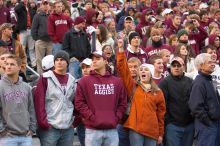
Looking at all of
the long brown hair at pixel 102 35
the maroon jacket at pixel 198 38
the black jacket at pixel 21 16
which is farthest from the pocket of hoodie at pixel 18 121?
the black jacket at pixel 21 16

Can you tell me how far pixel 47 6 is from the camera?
1455cm

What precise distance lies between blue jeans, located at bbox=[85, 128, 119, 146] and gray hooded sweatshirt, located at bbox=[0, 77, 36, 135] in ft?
2.80

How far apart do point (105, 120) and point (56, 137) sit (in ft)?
2.27

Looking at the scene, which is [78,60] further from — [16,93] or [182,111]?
[16,93]

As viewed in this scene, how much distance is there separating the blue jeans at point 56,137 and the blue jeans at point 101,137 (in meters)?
0.26

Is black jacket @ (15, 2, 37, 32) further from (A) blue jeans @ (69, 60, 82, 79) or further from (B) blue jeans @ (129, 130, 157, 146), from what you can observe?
(B) blue jeans @ (129, 130, 157, 146)

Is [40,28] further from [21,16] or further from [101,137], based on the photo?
[101,137]

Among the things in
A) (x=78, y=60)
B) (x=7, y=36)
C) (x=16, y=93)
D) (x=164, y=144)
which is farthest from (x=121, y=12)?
(x=16, y=93)

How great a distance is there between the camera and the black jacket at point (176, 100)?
8.84 meters

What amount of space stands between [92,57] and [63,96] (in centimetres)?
71

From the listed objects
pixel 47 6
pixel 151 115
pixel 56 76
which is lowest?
pixel 151 115

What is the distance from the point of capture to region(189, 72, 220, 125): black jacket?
8555 millimetres

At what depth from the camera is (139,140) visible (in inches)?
328

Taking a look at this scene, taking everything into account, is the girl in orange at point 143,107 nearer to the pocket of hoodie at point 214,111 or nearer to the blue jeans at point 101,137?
the blue jeans at point 101,137
